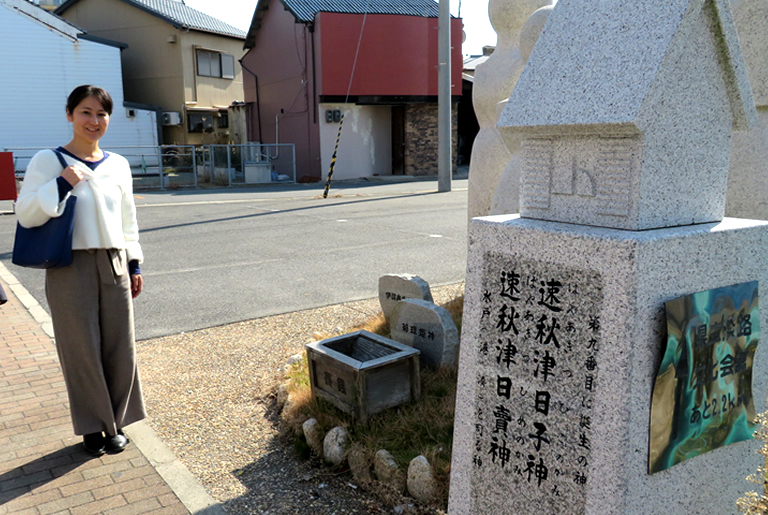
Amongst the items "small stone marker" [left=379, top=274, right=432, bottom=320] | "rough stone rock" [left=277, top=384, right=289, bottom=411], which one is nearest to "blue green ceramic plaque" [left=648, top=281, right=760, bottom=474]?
"rough stone rock" [left=277, top=384, right=289, bottom=411]

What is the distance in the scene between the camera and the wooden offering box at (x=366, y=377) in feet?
12.7

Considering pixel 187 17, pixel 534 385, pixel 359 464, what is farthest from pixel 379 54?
pixel 534 385

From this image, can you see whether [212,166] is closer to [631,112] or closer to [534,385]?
[534,385]

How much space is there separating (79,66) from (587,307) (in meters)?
28.2

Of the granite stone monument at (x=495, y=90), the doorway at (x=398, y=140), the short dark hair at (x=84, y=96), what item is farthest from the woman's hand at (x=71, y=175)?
the doorway at (x=398, y=140)

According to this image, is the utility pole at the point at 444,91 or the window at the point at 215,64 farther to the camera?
the window at the point at 215,64

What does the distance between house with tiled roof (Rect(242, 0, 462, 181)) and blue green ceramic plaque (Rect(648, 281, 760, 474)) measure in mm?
22077

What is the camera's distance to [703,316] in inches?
96.6

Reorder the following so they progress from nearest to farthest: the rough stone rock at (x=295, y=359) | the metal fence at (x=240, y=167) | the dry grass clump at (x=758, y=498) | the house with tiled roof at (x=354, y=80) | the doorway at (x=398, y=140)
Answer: the dry grass clump at (x=758, y=498)
the rough stone rock at (x=295, y=359)
the metal fence at (x=240, y=167)
the house with tiled roof at (x=354, y=80)
the doorway at (x=398, y=140)

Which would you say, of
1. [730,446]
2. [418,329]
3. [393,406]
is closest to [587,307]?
[730,446]

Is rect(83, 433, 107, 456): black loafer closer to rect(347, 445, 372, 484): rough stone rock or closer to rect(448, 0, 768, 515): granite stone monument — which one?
rect(347, 445, 372, 484): rough stone rock

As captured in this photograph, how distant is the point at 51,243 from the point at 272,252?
6705 mm

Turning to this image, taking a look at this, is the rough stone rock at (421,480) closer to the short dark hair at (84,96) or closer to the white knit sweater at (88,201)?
the white knit sweater at (88,201)

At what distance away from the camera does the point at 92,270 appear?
11.8 feet
